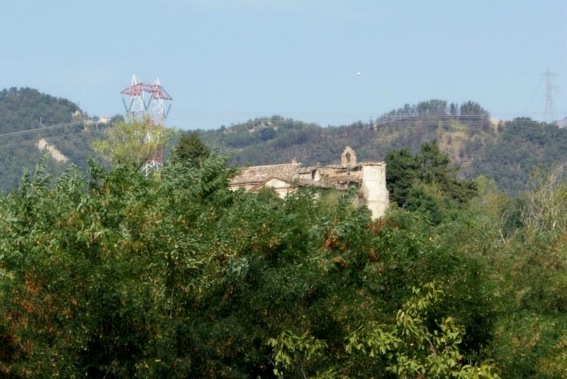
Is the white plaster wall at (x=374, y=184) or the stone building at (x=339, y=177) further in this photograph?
the white plaster wall at (x=374, y=184)

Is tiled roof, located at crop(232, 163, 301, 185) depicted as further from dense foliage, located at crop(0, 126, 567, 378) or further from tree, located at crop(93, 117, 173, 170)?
dense foliage, located at crop(0, 126, 567, 378)

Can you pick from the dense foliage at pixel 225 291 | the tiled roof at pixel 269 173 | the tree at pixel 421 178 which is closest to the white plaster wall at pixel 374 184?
the tree at pixel 421 178

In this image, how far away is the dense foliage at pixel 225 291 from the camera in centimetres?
1816

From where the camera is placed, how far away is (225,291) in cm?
2036

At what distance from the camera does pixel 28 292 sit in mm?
18484

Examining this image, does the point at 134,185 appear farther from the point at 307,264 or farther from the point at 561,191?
the point at 561,191

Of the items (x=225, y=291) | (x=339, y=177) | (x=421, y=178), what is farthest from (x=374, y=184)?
(x=225, y=291)

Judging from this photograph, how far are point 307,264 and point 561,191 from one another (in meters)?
39.2

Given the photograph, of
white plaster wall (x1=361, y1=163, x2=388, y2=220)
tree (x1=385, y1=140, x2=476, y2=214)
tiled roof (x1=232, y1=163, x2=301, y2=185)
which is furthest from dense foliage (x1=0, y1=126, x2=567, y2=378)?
tree (x1=385, y1=140, x2=476, y2=214)

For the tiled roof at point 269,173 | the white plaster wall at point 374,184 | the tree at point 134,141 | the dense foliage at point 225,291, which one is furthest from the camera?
the white plaster wall at point 374,184

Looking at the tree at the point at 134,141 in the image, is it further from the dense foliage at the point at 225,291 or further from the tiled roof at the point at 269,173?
the dense foliage at the point at 225,291

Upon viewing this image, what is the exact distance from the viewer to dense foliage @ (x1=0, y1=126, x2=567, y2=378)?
1816cm

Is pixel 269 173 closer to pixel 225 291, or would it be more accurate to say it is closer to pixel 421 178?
pixel 421 178

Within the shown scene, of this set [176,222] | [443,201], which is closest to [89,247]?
[176,222]
